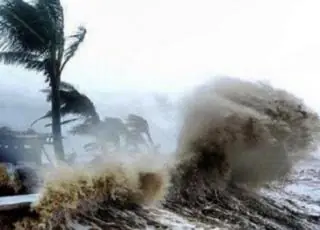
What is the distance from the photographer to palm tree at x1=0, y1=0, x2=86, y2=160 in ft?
39.2

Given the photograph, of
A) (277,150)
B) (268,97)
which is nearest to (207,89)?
(268,97)

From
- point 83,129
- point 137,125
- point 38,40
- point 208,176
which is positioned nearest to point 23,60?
point 38,40

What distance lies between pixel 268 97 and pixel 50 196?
28.1 feet

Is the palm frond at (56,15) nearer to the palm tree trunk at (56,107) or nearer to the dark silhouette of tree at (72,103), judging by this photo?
the palm tree trunk at (56,107)

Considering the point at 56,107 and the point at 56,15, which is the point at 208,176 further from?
the point at 56,15

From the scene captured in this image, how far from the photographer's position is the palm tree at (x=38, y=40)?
12.0 m

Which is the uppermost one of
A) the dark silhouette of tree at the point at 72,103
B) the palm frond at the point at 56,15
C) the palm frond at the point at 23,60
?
the palm frond at the point at 56,15

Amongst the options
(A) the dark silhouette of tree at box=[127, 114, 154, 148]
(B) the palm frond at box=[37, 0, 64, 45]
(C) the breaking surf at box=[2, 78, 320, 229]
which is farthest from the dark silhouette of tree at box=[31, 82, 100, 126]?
(A) the dark silhouette of tree at box=[127, 114, 154, 148]

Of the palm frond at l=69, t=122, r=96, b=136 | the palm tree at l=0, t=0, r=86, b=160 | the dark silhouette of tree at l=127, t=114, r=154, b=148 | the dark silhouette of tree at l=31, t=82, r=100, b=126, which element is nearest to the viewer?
the palm tree at l=0, t=0, r=86, b=160

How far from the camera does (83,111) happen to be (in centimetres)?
1363

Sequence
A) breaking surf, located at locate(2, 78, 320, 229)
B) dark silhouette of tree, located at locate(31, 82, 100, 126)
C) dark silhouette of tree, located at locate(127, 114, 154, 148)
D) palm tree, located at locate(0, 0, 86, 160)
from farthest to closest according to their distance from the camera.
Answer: dark silhouette of tree, located at locate(127, 114, 154, 148) < dark silhouette of tree, located at locate(31, 82, 100, 126) < palm tree, located at locate(0, 0, 86, 160) < breaking surf, located at locate(2, 78, 320, 229)

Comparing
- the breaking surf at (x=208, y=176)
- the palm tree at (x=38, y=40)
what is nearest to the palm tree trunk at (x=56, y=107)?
the palm tree at (x=38, y=40)

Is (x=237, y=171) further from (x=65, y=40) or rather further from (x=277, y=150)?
(x=65, y=40)

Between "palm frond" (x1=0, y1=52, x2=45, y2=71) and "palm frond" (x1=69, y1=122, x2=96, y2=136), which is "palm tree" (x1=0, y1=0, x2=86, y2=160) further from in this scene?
"palm frond" (x1=69, y1=122, x2=96, y2=136)
